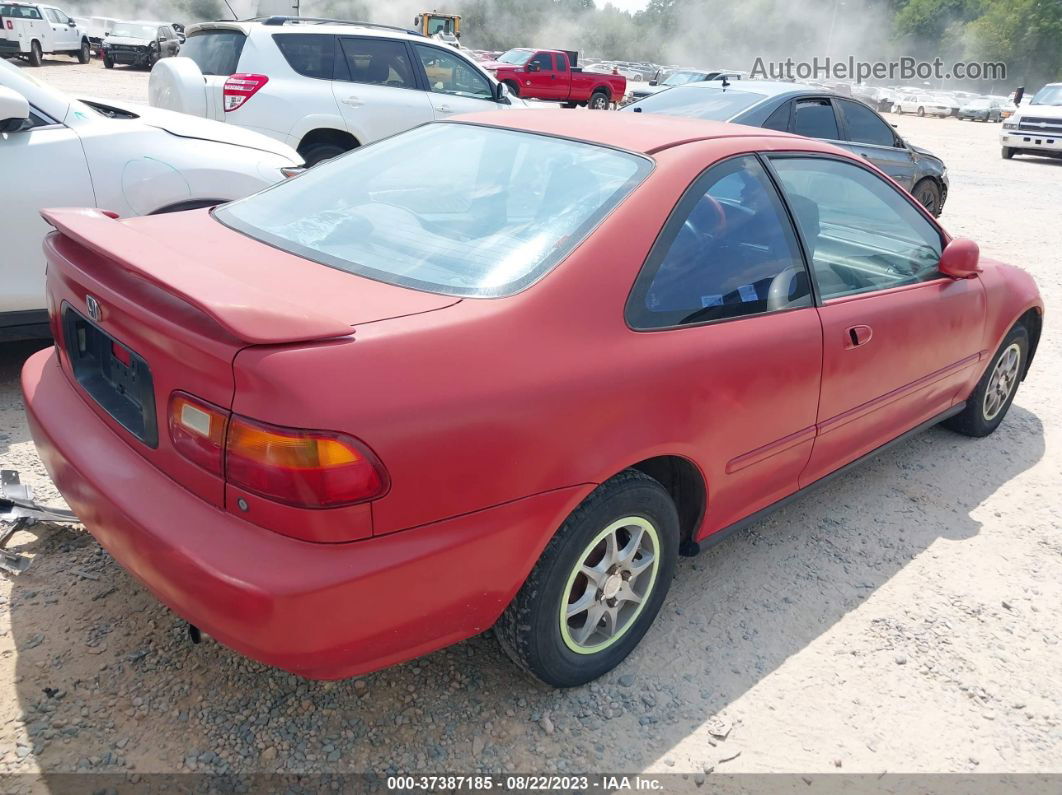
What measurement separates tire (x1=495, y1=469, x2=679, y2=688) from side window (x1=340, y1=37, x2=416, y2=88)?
6390 mm

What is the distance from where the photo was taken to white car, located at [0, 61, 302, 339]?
374 centimetres

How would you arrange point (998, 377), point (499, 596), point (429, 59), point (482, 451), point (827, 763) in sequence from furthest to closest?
point (429, 59) < point (998, 377) < point (827, 763) < point (499, 596) < point (482, 451)

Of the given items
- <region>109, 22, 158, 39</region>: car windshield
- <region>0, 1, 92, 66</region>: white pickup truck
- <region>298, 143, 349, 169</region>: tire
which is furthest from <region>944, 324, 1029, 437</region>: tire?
<region>109, 22, 158, 39</region>: car windshield

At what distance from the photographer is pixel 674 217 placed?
95.1 inches

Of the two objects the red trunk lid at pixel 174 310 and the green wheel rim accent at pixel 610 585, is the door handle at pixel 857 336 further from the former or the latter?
the red trunk lid at pixel 174 310

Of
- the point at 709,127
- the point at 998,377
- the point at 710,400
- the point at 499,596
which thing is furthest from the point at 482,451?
the point at 998,377

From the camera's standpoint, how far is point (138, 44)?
88.3 feet

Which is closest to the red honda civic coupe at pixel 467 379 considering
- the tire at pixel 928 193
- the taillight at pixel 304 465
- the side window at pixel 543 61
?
the taillight at pixel 304 465

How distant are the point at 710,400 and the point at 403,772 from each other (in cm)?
130

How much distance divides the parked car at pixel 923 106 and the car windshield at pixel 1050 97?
20.6 m

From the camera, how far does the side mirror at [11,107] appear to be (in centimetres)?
361

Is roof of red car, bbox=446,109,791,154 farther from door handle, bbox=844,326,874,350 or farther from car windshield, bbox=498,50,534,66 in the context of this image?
car windshield, bbox=498,50,534,66

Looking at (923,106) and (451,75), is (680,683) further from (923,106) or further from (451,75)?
(923,106)

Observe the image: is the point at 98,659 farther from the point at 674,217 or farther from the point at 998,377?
the point at 998,377
